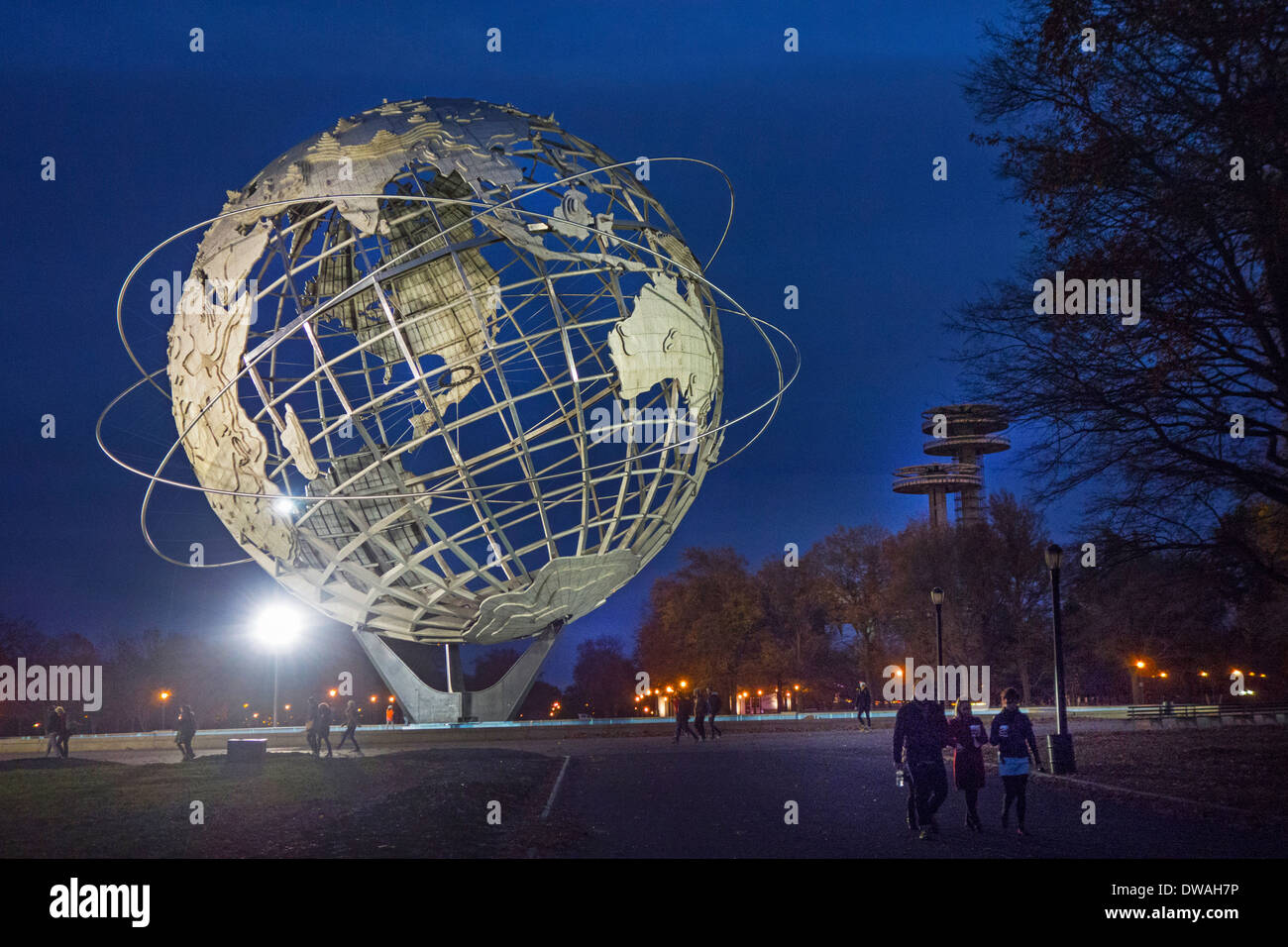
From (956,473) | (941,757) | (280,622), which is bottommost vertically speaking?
(941,757)

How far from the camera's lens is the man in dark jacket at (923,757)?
405 inches

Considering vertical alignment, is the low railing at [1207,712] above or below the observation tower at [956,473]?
below

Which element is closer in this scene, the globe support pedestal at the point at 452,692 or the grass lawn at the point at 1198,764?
the grass lawn at the point at 1198,764

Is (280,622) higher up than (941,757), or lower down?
higher up

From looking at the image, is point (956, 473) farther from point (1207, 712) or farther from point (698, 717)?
point (698, 717)

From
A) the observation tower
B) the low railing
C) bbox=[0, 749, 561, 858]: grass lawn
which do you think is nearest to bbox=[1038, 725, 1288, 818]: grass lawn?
the low railing

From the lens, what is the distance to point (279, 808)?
38.1 feet

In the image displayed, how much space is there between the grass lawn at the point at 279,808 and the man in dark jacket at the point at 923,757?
3.73 meters

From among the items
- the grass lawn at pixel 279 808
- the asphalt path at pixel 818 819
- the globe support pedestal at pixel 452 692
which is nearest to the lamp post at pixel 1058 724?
the asphalt path at pixel 818 819

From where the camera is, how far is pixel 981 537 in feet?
152

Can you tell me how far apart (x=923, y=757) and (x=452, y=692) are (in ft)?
38.7

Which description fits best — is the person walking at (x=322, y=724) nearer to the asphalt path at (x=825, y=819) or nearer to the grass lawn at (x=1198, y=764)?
the asphalt path at (x=825, y=819)

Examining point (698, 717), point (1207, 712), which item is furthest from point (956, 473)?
point (698, 717)

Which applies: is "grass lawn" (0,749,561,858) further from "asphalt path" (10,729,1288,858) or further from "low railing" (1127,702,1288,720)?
"low railing" (1127,702,1288,720)
